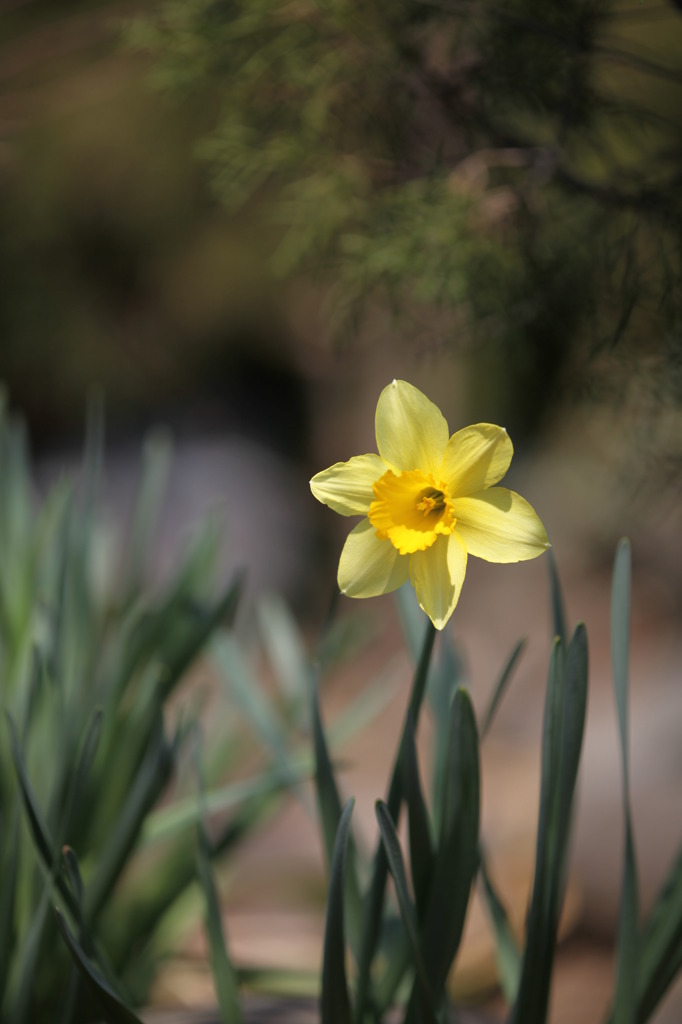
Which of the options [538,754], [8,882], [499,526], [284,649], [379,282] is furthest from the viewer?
[538,754]

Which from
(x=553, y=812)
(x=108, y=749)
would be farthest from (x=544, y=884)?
(x=108, y=749)

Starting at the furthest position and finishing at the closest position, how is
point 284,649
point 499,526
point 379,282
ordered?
point 284,649 < point 379,282 < point 499,526

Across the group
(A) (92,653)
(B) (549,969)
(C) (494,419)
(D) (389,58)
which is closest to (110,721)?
(A) (92,653)

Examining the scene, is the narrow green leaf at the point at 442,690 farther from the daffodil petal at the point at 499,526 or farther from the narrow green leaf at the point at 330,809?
the daffodil petal at the point at 499,526

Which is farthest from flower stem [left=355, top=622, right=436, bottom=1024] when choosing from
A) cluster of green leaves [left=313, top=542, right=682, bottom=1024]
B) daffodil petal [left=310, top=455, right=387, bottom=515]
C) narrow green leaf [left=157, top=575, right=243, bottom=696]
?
narrow green leaf [left=157, top=575, right=243, bottom=696]

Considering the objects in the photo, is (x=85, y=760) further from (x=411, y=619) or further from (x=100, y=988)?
(x=411, y=619)

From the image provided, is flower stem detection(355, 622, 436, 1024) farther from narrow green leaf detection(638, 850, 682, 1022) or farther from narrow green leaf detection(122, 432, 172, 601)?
narrow green leaf detection(122, 432, 172, 601)
